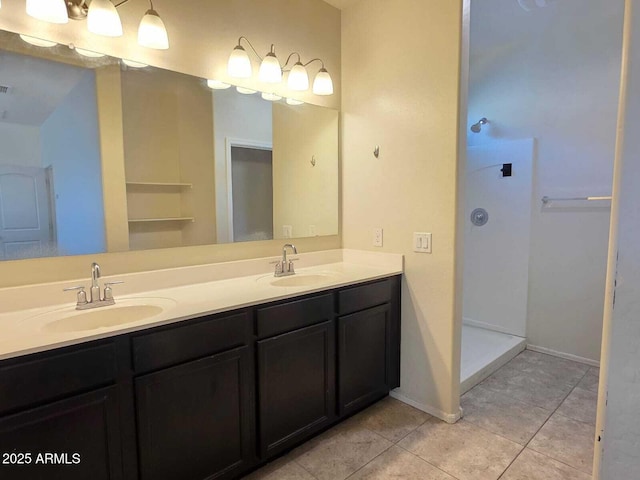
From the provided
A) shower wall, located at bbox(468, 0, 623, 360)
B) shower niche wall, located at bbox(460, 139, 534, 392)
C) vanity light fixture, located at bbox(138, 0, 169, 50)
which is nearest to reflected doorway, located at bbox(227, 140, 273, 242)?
vanity light fixture, located at bbox(138, 0, 169, 50)

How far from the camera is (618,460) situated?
1.49ft

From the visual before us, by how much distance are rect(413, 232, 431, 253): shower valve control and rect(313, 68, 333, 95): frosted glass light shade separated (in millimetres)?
1134

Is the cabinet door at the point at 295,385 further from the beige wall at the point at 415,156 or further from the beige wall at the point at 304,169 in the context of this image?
the beige wall at the point at 304,169

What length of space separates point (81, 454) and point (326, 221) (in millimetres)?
1863

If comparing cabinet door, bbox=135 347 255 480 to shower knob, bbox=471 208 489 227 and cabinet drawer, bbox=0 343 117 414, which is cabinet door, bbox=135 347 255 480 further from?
shower knob, bbox=471 208 489 227

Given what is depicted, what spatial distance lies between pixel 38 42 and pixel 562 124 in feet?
11.0

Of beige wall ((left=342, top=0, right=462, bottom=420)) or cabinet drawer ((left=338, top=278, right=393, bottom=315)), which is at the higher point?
beige wall ((left=342, top=0, right=462, bottom=420))

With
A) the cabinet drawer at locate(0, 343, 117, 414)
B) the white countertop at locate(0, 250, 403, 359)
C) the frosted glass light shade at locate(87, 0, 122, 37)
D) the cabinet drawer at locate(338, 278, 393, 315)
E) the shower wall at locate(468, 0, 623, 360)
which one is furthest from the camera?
the shower wall at locate(468, 0, 623, 360)

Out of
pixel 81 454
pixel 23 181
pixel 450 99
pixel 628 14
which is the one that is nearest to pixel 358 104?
pixel 450 99

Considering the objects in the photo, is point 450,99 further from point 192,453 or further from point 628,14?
point 192,453

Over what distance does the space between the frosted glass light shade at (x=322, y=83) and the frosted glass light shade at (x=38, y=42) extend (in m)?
1.42

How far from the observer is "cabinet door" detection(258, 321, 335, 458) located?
1663 millimetres

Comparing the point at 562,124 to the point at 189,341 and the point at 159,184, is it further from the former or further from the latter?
the point at 189,341

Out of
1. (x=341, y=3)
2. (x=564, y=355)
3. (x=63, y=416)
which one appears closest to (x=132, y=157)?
(x=63, y=416)
